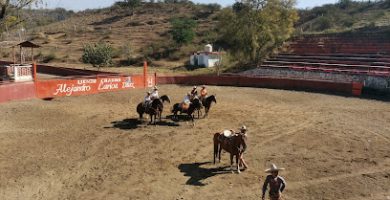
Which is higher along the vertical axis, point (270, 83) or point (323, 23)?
point (323, 23)

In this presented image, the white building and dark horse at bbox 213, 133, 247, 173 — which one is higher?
the white building

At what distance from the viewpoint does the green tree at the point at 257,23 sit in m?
40.2

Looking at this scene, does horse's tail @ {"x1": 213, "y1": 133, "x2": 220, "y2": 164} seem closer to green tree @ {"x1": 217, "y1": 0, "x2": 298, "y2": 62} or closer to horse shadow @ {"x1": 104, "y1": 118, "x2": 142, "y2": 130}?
horse shadow @ {"x1": 104, "y1": 118, "x2": 142, "y2": 130}

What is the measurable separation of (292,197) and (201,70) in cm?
3346

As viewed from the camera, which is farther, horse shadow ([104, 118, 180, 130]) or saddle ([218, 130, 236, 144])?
horse shadow ([104, 118, 180, 130])

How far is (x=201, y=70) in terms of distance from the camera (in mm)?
44688

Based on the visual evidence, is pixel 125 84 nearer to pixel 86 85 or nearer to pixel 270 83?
pixel 86 85

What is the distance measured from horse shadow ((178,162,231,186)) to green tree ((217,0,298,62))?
90.1 ft

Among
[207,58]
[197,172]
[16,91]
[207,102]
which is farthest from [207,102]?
[207,58]

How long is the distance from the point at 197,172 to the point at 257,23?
1138 inches

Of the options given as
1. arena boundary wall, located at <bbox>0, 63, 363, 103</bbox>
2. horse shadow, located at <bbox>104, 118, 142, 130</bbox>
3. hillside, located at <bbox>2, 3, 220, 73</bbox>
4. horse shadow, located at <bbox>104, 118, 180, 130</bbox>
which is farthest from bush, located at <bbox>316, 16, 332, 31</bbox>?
horse shadow, located at <bbox>104, 118, 142, 130</bbox>

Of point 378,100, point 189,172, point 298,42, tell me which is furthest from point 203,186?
point 298,42

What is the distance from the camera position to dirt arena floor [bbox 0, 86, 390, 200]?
1239 cm

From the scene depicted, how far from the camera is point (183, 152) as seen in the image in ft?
51.8
